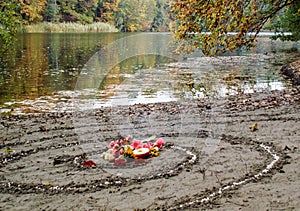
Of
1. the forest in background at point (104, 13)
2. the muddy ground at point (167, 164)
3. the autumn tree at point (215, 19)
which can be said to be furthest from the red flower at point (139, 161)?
the forest in background at point (104, 13)

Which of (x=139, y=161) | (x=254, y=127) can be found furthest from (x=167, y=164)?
(x=254, y=127)

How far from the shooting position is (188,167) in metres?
5.53

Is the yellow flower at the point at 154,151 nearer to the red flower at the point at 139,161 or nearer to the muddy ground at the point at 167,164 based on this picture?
the muddy ground at the point at 167,164

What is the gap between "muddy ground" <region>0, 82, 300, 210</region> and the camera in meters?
4.49

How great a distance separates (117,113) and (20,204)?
6053 mm

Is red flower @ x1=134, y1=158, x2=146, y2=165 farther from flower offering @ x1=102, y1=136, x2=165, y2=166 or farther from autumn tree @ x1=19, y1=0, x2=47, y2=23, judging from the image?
autumn tree @ x1=19, y1=0, x2=47, y2=23

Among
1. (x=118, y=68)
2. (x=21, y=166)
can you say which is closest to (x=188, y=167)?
(x=21, y=166)

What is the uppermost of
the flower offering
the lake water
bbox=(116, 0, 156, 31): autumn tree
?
bbox=(116, 0, 156, 31): autumn tree

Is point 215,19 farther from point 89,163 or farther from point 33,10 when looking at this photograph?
point 33,10

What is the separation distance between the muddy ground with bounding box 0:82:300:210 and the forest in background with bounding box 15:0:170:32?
62.0m

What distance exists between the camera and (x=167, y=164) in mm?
5727

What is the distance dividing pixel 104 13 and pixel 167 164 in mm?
91317

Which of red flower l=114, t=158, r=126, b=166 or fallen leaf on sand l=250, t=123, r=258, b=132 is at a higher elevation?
fallen leaf on sand l=250, t=123, r=258, b=132

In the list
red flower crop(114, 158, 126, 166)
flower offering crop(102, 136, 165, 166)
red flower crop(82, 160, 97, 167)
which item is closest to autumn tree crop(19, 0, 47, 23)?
flower offering crop(102, 136, 165, 166)
